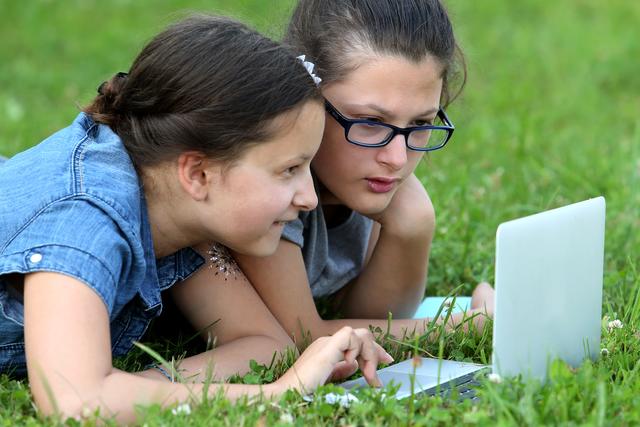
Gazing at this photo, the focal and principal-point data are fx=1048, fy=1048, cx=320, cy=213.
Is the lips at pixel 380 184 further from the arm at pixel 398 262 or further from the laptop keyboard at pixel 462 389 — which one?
the laptop keyboard at pixel 462 389

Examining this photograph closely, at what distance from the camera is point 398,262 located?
3314 millimetres

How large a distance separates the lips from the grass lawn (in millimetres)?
431

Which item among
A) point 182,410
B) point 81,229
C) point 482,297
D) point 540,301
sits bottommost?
point 482,297

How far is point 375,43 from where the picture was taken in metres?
2.87

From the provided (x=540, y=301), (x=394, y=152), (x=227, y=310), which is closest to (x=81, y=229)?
(x=227, y=310)

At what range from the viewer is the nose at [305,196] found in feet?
8.29

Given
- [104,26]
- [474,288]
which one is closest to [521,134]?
[474,288]

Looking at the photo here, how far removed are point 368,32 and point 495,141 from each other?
2.51 meters

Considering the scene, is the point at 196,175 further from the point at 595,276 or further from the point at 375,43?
the point at 595,276

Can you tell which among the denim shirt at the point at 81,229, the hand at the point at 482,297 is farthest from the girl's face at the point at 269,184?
the hand at the point at 482,297

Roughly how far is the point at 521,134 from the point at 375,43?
98.4 inches

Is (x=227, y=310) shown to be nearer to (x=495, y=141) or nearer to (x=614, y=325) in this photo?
(x=614, y=325)

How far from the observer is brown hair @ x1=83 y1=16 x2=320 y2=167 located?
248cm

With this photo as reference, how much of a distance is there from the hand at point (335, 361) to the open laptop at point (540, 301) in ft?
0.17
